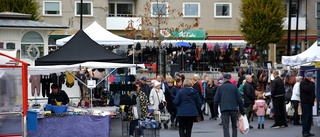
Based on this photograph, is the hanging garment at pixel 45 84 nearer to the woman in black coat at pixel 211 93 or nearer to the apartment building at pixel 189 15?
the woman in black coat at pixel 211 93

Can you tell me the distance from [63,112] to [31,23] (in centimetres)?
1004

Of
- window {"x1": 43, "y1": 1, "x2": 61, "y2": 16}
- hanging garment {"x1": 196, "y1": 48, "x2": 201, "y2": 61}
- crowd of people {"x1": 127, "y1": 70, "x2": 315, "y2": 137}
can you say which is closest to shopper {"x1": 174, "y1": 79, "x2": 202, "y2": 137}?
crowd of people {"x1": 127, "y1": 70, "x2": 315, "y2": 137}

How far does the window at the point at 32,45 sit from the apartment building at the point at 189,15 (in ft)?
88.5

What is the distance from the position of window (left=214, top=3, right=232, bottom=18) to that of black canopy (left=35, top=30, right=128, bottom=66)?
3583 centimetres

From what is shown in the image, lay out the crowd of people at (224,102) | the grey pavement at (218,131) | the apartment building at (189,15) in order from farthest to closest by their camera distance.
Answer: the apartment building at (189,15) < the grey pavement at (218,131) < the crowd of people at (224,102)

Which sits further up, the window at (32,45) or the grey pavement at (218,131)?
the window at (32,45)

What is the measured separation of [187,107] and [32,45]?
10727 mm

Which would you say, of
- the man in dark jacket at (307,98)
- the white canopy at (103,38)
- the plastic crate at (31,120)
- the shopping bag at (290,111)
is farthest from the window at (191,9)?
the plastic crate at (31,120)

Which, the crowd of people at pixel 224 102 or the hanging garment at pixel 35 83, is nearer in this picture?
the crowd of people at pixel 224 102

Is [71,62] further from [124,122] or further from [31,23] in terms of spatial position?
[31,23]

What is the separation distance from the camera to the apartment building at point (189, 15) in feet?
179

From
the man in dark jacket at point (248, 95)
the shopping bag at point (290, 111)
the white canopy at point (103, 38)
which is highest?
the white canopy at point (103, 38)

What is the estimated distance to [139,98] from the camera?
20.1 metres

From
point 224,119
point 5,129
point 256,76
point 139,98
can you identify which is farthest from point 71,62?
point 256,76
